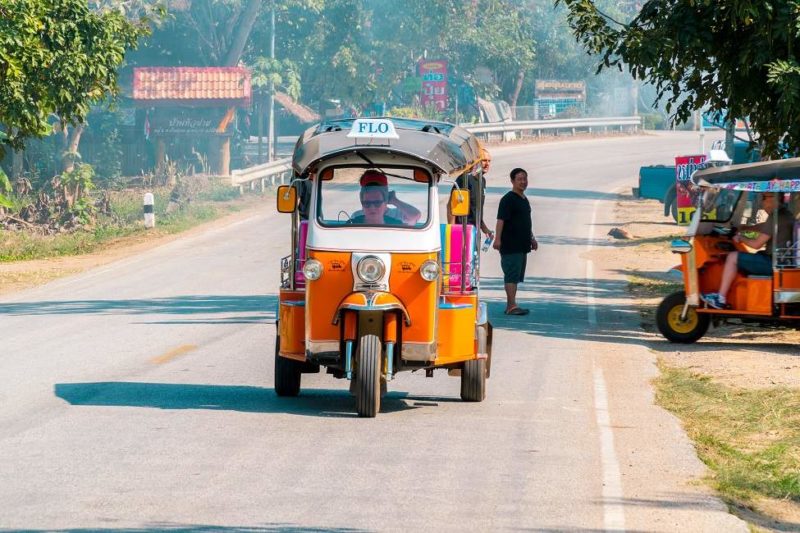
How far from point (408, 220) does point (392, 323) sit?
3.08 feet

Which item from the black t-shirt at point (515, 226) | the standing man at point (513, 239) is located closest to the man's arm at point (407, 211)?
the standing man at point (513, 239)

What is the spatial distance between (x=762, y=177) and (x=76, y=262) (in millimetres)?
16161

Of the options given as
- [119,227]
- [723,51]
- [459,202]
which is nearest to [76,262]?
[119,227]

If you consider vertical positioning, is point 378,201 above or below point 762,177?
below

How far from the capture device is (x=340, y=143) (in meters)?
11.7

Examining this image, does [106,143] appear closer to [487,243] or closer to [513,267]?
[513,267]

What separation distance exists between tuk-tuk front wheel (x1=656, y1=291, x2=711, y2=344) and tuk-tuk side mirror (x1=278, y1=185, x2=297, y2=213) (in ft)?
22.3

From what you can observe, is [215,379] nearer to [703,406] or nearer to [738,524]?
[703,406]

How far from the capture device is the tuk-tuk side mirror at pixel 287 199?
39.0 ft

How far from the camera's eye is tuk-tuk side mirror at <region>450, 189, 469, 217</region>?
11719mm

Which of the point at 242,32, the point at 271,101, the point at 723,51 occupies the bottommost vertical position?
the point at 723,51

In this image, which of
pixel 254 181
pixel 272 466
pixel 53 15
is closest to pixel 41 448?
pixel 272 466

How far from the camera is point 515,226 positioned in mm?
19797

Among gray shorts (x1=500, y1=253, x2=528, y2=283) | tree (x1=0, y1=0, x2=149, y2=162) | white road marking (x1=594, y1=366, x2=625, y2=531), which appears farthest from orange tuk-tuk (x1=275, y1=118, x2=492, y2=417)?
tree (x1=0, y1=0, x2=149, y2=162)
